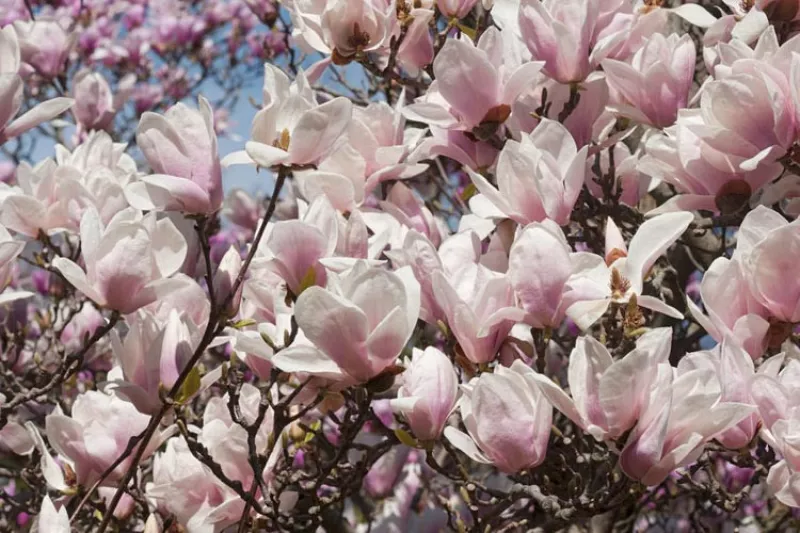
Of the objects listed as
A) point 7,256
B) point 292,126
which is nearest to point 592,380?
point 292,126

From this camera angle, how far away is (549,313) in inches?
51.8

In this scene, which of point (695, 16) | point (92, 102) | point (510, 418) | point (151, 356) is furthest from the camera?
point (92, 102)

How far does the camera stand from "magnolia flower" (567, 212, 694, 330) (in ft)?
4.26

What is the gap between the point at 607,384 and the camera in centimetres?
110

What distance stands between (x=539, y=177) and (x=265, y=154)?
1.52 feet

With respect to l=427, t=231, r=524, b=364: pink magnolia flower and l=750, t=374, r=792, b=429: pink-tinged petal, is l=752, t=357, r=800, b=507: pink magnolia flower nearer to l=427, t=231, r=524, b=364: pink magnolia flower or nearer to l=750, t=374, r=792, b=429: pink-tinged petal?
l=750, t=374, r=792, b=429: pink-tinged petal

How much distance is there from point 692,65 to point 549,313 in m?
0.66

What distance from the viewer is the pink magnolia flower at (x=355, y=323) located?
45.5 inches

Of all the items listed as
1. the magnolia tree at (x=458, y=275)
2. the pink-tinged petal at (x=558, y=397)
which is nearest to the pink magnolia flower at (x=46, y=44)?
the magnolia tree at (x=458, y=275)

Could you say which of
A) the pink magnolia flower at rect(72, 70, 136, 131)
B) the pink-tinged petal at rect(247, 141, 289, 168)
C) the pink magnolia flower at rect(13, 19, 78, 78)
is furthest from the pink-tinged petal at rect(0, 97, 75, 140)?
the pink magnolia flower at rect(13, 19, 78, 78)

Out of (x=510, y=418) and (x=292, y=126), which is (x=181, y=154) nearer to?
(x=292, y=126)

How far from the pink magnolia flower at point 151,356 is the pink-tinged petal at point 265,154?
304 mm

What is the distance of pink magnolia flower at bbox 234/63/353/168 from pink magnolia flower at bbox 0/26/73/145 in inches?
14.5

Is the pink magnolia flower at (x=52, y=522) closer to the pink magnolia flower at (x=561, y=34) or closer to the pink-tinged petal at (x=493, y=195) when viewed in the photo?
the pink-tinged petal at (x=493, y=195)
